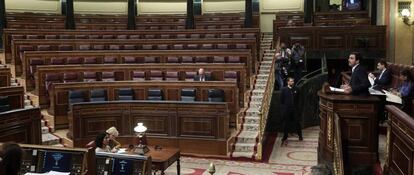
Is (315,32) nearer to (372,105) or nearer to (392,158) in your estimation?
(372,105)

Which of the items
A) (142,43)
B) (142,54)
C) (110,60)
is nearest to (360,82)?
(142,54)

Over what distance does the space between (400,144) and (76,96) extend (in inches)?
242

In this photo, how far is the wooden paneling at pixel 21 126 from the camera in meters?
5.59

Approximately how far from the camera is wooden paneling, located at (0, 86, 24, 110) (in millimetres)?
7047

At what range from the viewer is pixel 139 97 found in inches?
350

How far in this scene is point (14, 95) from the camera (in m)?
7.21

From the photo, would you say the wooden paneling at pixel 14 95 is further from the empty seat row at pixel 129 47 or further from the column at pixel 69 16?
the column at pixel 69 16

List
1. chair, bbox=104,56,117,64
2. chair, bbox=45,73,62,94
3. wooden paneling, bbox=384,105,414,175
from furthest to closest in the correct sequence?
chair, bbox=104,56,117,64, chair, bbox=45,73,62,94, wooden paneling, bbox=384,105,414,175

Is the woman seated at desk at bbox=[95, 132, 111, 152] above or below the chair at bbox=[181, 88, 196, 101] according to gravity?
below

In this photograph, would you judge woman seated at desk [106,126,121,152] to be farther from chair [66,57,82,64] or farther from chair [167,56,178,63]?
chair [66,57,82,64]

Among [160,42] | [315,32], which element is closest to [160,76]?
[160,42]

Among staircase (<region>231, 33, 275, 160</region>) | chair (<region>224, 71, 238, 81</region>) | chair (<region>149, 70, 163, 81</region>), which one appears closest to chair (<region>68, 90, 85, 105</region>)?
chair (<region>149, 70, 163, 81</region>)

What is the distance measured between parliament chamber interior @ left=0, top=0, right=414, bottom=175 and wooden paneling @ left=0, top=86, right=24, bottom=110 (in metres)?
0.02

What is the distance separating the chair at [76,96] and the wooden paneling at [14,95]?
125 cm
